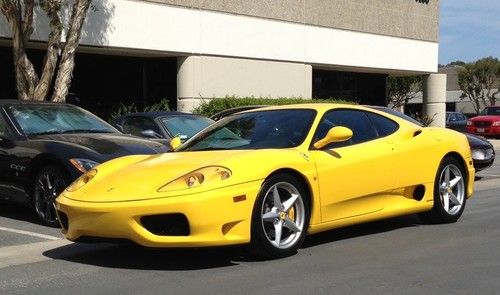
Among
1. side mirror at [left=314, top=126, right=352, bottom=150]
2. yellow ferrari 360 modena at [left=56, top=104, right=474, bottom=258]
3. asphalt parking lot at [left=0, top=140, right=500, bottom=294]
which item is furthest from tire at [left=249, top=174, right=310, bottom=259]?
side mirror at [left=314, top=126, right=352, bottom=150]

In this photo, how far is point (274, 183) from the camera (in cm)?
591

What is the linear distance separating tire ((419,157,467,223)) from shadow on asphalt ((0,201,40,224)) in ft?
14.9

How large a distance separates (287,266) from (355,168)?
1.35 m

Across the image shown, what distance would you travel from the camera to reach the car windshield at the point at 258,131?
650 centimetres

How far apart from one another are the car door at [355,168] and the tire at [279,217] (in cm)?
27

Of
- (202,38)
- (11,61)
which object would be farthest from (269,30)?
(11,61)

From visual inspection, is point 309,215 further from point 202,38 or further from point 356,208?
point 202,38

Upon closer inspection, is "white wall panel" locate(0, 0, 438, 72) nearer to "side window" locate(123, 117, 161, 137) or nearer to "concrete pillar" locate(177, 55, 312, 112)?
"concrete pillar" locate(177, 55, 312, 112)

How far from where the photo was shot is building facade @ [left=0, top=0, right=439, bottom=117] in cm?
2011

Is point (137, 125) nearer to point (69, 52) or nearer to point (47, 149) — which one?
point (69, 52)

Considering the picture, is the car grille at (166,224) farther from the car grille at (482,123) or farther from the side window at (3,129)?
the car grille at (482,123)

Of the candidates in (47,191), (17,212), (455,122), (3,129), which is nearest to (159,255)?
(47,191)

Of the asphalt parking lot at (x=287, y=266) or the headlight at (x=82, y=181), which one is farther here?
the headlight at (x=82, y=181)

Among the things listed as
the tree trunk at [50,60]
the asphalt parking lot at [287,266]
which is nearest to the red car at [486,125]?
the tree trunk at [50,60]
